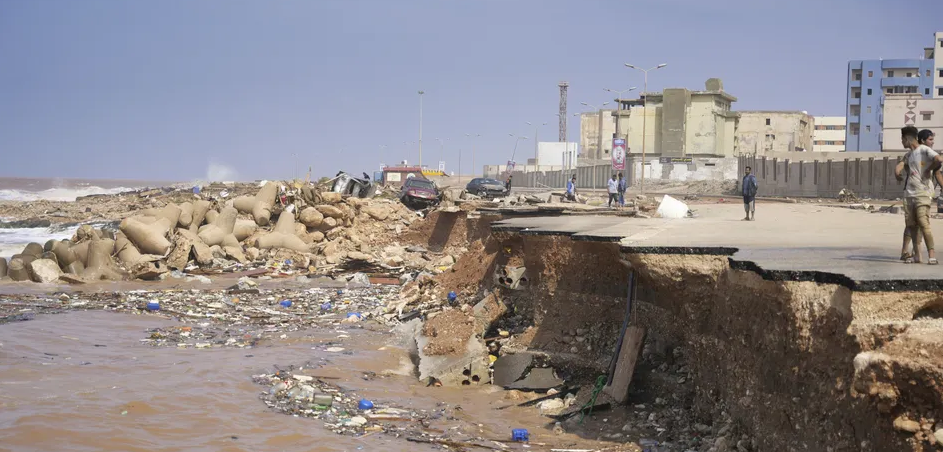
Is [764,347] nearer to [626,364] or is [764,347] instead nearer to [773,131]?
[626,364]

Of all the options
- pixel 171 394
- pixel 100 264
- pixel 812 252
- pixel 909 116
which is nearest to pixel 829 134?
pixel 909 116

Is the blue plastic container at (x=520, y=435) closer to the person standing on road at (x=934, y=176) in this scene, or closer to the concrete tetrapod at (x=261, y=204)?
the person standing on road at (x=934, y=176)

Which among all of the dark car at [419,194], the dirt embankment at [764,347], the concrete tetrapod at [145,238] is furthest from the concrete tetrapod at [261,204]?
the dirt embankment at [764,347]

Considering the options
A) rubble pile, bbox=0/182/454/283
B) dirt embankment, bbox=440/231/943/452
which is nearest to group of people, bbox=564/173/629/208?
rubble pile, bbox=0/182/454/283

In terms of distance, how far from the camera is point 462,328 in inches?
475

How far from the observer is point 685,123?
76875 mm

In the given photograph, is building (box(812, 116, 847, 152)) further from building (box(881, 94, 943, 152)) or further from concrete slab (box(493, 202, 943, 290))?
concrete slab (box(493, 202, 943, 290))

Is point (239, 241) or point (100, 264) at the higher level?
point (239, 241)

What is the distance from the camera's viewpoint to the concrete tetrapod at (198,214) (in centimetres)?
2480

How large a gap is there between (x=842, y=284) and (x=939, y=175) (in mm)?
2527

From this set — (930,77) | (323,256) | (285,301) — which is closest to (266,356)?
(285,301)

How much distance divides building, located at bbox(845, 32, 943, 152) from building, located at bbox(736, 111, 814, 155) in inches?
225

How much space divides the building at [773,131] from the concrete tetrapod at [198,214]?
77.7 metres

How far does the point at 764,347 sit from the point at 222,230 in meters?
20.5
